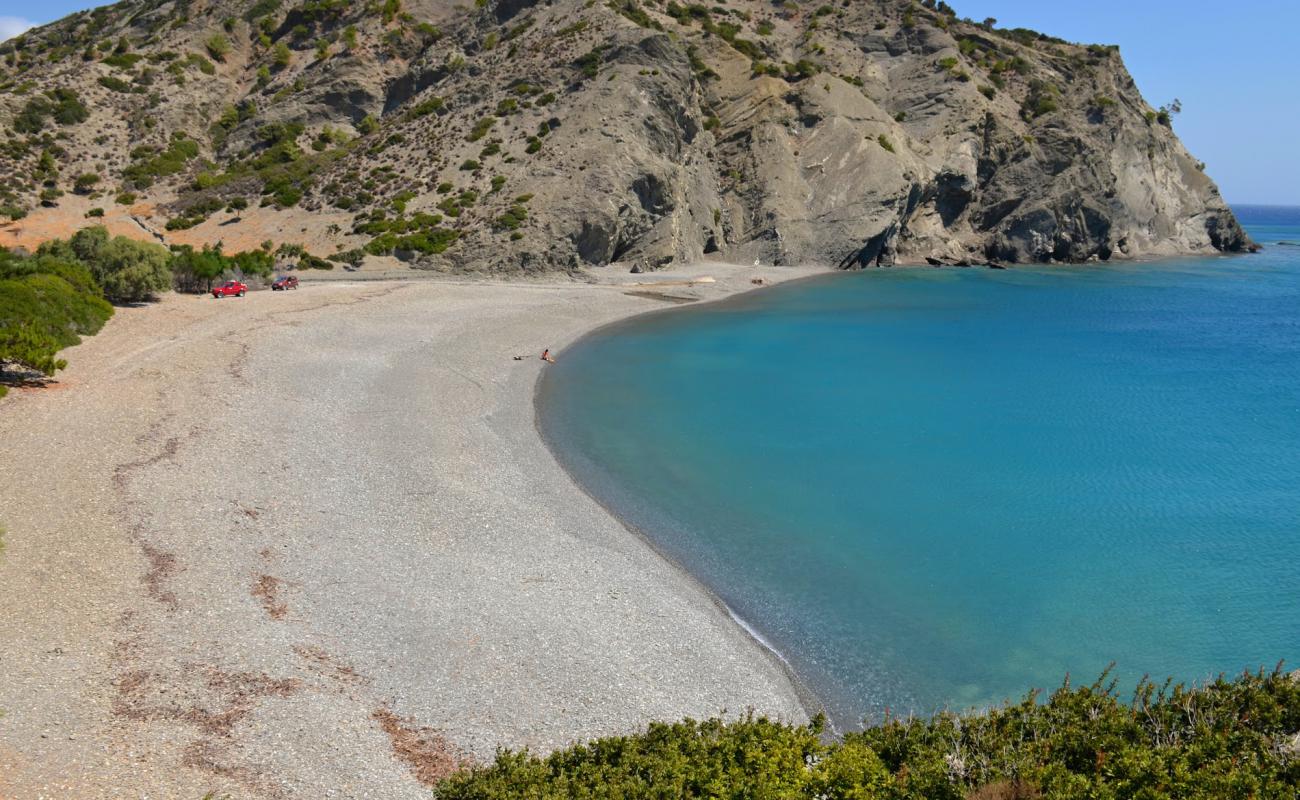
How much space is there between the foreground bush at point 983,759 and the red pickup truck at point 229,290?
47.5 meters

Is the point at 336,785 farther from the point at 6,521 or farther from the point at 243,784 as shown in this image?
the point at 6,521

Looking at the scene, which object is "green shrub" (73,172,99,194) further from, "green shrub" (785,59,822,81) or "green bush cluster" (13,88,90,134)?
"green shrub" (785,59,822,81)

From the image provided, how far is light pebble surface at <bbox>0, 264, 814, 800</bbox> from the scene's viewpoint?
1209 cm

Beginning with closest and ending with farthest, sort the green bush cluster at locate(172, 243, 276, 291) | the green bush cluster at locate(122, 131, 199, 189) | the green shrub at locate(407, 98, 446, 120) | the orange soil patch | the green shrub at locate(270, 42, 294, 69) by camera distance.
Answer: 1. the orange soil patch
2. the green bush cluster at locate(172, 243, 276, 291)
3. the green bush cluster at locate(122, 131, 199, 189)
4. the green shrub at locate(407, 98, 446, 120)
5. the green shrub at locate(270, 42, 294, 69)

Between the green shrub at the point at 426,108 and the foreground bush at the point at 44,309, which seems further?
the green shrub at the point at 426,108

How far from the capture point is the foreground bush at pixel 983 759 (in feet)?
29.9

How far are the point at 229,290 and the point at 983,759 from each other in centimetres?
5121

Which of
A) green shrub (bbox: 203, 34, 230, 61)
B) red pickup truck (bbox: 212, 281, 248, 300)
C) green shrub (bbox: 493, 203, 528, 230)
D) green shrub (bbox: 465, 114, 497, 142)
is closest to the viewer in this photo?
red pickup truck (bbox: 212, 281, 248, 300)

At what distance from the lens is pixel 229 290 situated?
49.5m

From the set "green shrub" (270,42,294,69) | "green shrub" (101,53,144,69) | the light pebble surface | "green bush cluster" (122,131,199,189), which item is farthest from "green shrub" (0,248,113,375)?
"green shrub" (270,42,294,69)

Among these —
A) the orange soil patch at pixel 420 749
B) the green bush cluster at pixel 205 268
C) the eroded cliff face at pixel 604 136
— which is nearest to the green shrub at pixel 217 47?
the eroded cliff face at pixel 604 136

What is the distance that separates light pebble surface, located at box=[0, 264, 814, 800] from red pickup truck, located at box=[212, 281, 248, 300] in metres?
18.3

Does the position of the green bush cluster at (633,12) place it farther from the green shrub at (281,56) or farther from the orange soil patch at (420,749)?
the orange soil patch at (420,749)

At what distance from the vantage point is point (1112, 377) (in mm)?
43531
